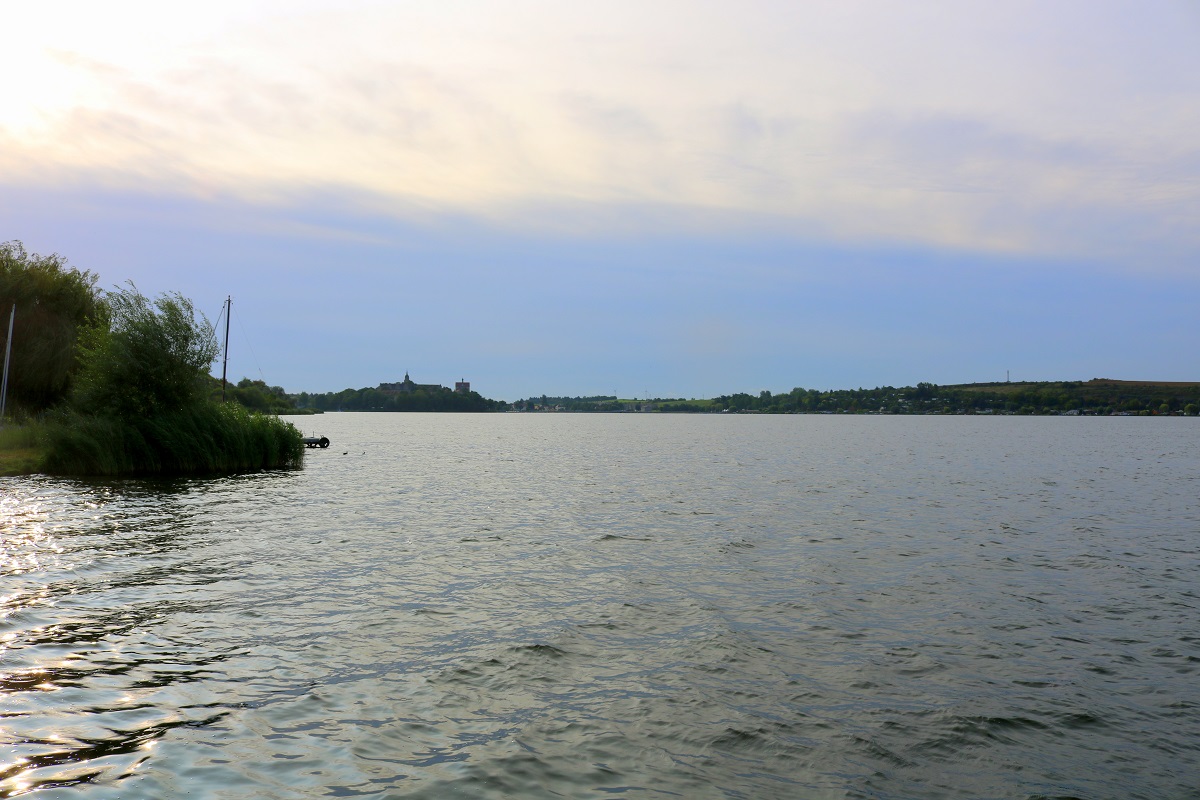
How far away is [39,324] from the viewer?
55.8 meters

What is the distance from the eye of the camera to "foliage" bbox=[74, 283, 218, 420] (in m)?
43.9

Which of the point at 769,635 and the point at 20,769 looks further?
the point at 769,635

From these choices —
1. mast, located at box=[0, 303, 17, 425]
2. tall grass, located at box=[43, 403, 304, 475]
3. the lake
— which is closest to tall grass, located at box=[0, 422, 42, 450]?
mast, located at box=[0, 303, 17, 425]

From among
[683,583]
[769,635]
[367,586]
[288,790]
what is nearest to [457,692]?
[288,790]

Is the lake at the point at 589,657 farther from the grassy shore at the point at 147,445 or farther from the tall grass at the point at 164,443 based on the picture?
the grassy shore at the point at 147,445

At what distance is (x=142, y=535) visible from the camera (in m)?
24.6

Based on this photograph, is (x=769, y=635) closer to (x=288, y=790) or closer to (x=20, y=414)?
(x=288, y=790)

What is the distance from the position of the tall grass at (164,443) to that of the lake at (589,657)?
13337mm

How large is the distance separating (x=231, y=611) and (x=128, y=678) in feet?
14.1

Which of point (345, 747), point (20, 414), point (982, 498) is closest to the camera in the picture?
point (345, 747)

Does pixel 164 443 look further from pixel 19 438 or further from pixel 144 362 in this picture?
pixel 19 438

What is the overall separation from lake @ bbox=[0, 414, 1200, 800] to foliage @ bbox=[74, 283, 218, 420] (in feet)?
52.5

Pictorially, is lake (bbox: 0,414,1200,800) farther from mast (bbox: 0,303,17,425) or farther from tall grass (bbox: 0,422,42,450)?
mast (bbox: 0,303,17,425)

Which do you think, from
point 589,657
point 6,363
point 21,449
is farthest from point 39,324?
point 589,657
